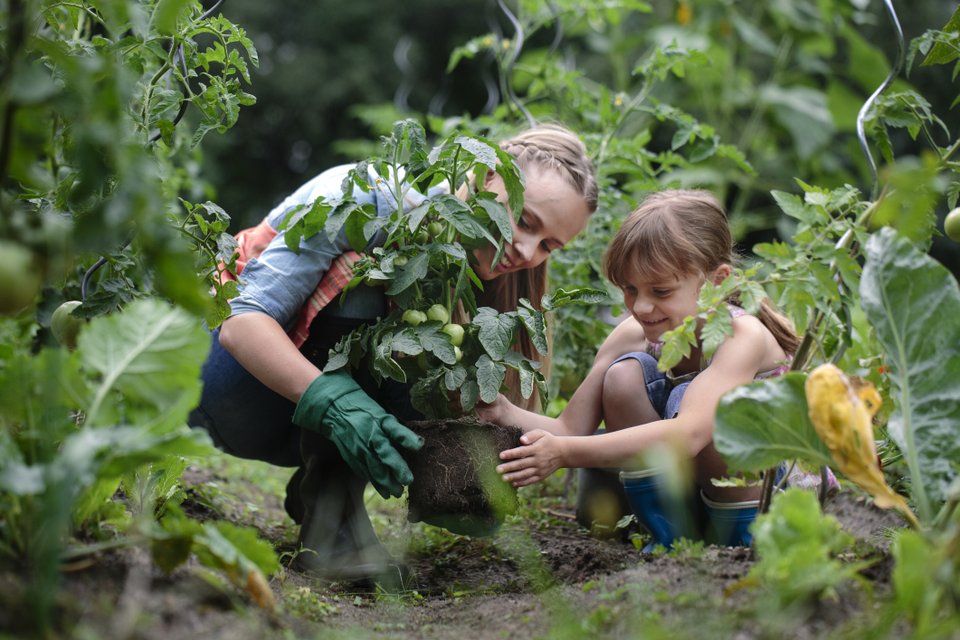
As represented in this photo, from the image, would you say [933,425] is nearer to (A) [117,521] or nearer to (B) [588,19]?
(A) [117,521]

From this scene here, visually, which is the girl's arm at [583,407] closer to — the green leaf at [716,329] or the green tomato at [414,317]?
the green tomato at [414,317]

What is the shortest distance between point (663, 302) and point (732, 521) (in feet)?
1.39

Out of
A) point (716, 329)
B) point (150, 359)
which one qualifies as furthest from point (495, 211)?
point (150, 359)

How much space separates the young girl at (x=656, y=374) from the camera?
157 centimetres

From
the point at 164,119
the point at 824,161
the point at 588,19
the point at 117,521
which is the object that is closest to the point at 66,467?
the point at 117,521

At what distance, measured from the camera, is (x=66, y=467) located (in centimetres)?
88

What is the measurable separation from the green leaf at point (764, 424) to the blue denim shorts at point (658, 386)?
53 cm

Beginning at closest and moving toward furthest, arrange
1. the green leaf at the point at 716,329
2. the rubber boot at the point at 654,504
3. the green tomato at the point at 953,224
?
1. the green leaf at the point at 716,329
2. the green tomato at the point at 953,224
3. the rubber boot at the point at 654,504

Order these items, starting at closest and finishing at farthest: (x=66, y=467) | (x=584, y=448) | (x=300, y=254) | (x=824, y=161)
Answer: (x=66, y=467)
(x=584, y=448)
(x=300, y=254)
(x=824, y=161)

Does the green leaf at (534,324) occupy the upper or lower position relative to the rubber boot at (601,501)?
upper

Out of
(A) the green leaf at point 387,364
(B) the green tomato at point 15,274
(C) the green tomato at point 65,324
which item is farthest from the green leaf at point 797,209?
(C) the green tomato at point 65,324

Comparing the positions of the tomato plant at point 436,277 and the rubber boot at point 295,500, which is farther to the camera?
the rubber boot at point 295,500

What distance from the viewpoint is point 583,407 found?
1862mm

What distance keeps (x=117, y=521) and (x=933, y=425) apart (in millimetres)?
1048
